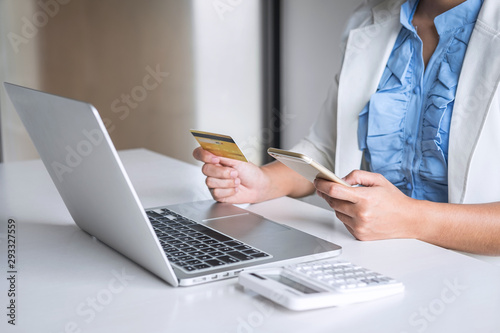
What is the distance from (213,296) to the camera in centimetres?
86

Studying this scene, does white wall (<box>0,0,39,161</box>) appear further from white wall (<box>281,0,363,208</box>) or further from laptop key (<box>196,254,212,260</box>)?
laptop key (<box>196,254,212,260</box>)

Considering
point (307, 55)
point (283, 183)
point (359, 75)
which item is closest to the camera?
point (283, 183)

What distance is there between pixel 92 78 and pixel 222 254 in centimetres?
293

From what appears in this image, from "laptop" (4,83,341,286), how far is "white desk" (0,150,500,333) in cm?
4

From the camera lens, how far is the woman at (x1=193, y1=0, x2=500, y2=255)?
1159 millimetres

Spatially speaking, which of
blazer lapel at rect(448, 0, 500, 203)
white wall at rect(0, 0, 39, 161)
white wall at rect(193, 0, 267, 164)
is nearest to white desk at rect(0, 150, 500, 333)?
blazer lapel at rect(448, 0, 500, 203)

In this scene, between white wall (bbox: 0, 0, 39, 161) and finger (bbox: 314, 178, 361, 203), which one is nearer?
finger (bbox: 314, 178, 361, 203)

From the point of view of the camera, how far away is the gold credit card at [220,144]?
1129 millimetres

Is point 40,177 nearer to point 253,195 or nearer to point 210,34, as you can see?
point 253,195

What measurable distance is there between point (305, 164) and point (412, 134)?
63 cm

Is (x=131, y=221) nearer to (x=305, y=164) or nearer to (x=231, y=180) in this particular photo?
(x=305, y=164)

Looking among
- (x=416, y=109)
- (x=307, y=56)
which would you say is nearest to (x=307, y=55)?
(x=307, y=56)

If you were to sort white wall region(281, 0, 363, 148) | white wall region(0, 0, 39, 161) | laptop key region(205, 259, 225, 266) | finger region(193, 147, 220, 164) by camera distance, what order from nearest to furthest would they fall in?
laptop key region(205, 259, 225, 266) < finger region(193, 147, 220, 164) < white wall region(0, 0, 39, 161) < white wall region(281, 0, 363, 148)

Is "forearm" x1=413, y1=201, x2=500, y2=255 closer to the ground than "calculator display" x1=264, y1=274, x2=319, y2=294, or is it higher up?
closer to the ground
